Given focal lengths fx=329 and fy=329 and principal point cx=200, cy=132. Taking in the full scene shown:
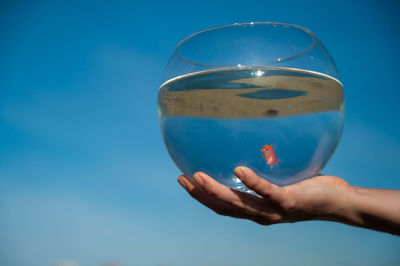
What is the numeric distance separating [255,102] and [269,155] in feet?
0.79

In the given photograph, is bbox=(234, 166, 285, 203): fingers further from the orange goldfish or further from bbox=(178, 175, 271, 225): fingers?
bbox=(178, 175, 271, 225): fingers

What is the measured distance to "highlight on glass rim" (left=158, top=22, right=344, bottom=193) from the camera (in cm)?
141

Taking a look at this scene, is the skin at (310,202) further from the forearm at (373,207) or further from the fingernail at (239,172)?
the fingernail at (239,172)

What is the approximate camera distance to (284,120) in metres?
1.40

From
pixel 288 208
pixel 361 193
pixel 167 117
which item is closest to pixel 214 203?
pixel 288 208

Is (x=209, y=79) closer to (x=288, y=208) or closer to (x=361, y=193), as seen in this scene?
(x=288, y=208)

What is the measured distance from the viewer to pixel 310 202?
193cm

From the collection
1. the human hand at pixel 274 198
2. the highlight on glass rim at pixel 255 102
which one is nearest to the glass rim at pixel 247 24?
the highlight on glass rim at pixel 255 102

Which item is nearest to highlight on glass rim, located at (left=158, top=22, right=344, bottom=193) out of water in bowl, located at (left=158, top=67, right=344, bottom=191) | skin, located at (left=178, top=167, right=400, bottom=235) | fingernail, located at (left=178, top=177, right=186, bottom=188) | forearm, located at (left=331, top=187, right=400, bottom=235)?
water in bowl, located at (left=158, top=67, right=344, bottom=191)

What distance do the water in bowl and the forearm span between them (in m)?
0.70

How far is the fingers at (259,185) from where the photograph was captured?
1483 millimetres

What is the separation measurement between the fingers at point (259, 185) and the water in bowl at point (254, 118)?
0.11 feet

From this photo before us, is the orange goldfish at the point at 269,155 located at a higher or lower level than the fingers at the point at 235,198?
higher

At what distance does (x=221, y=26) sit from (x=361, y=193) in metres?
1.42
